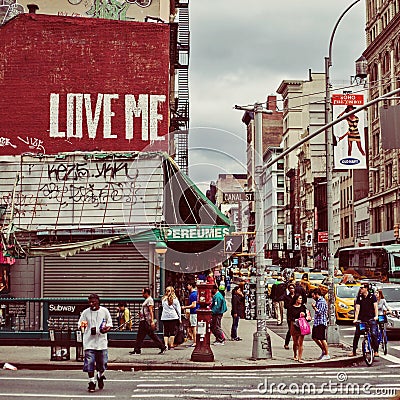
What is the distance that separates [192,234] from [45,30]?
1125 centimetres

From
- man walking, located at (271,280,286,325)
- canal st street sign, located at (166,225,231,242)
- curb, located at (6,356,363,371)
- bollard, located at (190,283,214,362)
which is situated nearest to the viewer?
curb, located at (6,356,363,371)

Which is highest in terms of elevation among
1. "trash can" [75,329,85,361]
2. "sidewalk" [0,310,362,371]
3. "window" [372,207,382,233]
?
"window" [372,207,382,233]

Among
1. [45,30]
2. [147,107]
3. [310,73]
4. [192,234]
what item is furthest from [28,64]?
[310,73]

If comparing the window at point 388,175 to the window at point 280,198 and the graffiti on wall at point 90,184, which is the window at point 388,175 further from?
the window at point 280,198

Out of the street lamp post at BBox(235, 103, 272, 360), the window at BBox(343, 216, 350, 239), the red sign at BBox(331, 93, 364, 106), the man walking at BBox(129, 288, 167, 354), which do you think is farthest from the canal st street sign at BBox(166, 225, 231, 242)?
the window at BBox(343, 216, 350, 239)

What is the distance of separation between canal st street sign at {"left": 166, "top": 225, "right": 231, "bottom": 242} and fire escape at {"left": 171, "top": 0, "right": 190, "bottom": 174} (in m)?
12.2

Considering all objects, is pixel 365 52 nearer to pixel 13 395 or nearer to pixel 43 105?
pixel 43 105

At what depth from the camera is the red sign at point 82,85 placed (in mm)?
29172

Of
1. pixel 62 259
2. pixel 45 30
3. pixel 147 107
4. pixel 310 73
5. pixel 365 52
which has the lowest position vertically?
pixel 62 259

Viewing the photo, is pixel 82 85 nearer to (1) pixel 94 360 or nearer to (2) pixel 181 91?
(2) pixel 181 91

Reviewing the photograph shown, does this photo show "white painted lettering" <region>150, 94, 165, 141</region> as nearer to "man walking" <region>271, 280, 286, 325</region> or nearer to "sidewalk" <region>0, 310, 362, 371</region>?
"man walking" <region>271, 280, 286, 325</region>

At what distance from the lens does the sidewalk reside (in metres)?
17.3

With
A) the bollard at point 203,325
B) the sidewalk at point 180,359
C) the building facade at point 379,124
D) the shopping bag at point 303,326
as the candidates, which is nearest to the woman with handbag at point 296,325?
the shopping bag at point 303,326

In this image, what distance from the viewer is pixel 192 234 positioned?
79.5ft
